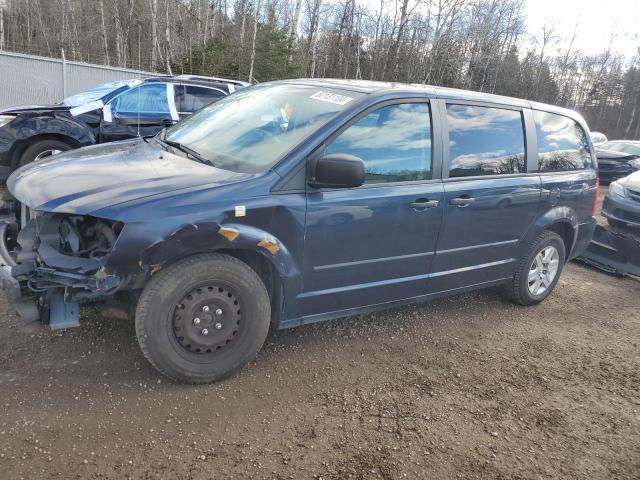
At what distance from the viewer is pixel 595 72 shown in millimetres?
56531

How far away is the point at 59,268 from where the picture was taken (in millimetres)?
2709

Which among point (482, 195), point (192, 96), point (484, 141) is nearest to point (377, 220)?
point (482, 195)

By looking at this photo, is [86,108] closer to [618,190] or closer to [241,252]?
[241,252]

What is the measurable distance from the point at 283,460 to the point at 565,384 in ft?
7.32

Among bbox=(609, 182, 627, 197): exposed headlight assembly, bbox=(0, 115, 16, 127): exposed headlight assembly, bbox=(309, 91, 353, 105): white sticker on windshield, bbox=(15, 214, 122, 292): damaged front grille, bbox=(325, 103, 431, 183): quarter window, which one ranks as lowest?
bbox=(609, 182, 627, 197): exposed headlight assembly

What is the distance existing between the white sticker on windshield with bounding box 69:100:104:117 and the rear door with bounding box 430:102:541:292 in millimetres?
5835

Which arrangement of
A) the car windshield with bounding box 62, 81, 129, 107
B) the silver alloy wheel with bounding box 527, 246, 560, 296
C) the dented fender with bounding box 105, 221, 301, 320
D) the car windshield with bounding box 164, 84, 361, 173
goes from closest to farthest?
the dented fender with bounding box 105, 221, 301, 320
the car windshield with bounding box 164, 84, 361, 173
the silver alloy wheel with bounding box 527, 246, 560, 296
the car windshield with bounding box 62, 81, 129, 107

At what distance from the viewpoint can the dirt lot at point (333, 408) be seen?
97.4 inches

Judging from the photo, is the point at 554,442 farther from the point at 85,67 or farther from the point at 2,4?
the point at 2,4

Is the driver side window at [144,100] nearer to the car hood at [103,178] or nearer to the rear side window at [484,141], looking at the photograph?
the car hood at [103,178]

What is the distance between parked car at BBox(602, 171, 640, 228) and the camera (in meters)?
7.56

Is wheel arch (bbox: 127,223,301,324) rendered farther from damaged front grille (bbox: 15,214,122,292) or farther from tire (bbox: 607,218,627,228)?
tire (bbox: 607,218,627,228)

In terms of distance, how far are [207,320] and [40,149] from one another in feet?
18.2

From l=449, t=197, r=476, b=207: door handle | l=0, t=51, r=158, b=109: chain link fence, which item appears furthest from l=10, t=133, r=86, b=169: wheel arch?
l=0, t=51, r=158, b=109: chain link fence
